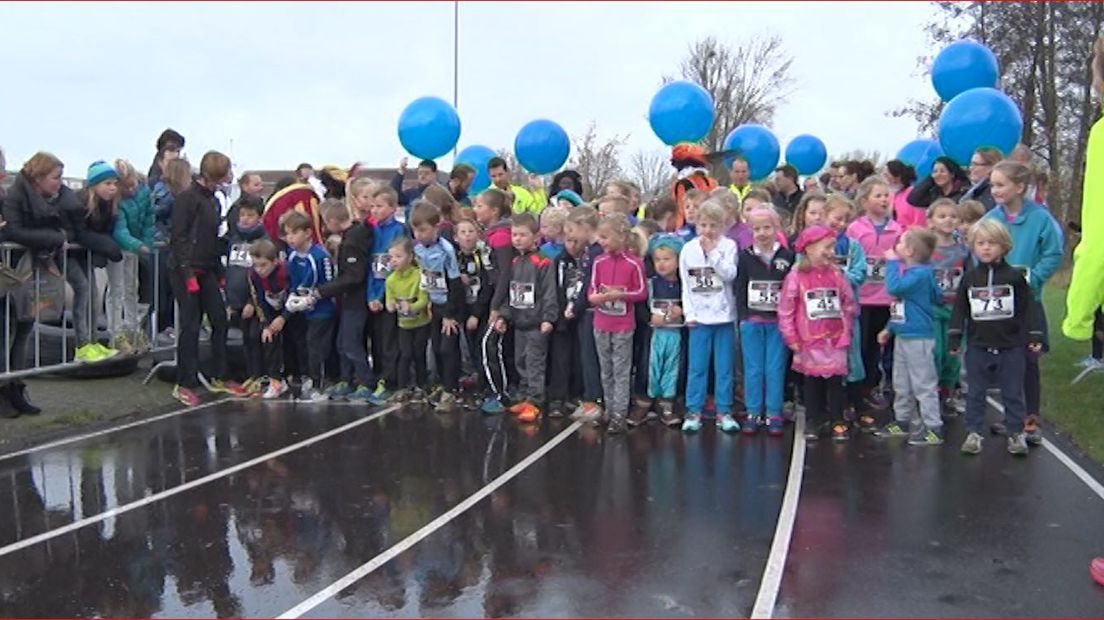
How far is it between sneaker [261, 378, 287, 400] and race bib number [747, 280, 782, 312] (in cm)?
478

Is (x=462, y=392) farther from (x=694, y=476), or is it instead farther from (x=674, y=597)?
(x=674, y=597)

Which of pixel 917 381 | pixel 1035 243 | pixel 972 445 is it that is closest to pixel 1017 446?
pixel 972 445

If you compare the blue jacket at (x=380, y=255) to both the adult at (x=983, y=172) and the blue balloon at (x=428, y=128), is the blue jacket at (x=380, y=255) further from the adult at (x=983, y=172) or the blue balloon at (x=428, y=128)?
the adult at (x=983, y=172)

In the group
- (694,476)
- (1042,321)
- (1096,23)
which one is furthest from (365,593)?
(1096,23)

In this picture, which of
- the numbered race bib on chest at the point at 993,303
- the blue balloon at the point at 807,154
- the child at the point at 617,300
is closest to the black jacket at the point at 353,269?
the child at the point at 617,300

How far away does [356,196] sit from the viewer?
379 inches

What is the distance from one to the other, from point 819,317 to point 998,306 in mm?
1252

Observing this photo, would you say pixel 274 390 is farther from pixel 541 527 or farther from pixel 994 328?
pixel 994 328

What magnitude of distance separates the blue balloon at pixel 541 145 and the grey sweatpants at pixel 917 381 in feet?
21.3

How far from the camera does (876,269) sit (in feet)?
27.0

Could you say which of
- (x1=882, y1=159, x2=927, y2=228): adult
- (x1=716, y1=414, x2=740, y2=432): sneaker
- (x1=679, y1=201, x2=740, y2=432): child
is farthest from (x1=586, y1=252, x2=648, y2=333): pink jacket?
(x1=882, y1=159, x2=927, y2=228): adult

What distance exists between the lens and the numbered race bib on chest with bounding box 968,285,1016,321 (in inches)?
274

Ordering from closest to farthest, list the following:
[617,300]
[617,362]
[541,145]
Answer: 1. [617,300]
2. [617,362]
3. [541,145]

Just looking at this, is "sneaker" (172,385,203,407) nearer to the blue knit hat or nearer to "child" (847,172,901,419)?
the blue knit hat
